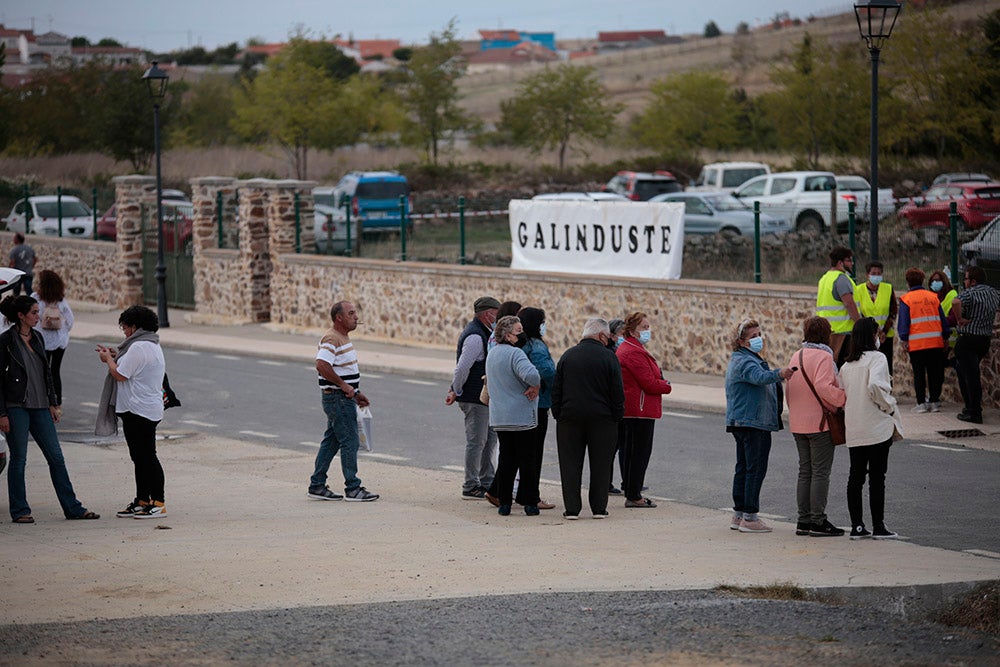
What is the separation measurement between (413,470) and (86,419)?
20.5 ft

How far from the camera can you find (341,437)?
12570mm

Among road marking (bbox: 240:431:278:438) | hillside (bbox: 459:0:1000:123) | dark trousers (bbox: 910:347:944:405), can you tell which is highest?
hillside (bbox: 459:0:1000:123)

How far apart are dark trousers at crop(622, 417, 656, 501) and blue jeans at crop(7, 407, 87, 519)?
482cm

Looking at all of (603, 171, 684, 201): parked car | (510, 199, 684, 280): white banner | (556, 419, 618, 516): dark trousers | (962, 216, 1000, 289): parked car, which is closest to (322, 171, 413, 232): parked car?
(603, 171, 684, 201): parked car

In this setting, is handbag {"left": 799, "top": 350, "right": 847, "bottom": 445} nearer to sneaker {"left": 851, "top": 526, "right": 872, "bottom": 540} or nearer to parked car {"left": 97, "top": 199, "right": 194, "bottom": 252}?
sneaker {"left": 851, "top": 526, "right": 872, "bottom": 540}

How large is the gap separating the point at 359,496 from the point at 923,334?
25.6 ft

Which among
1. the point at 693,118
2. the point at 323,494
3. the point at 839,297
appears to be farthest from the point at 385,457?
the point at 693,118

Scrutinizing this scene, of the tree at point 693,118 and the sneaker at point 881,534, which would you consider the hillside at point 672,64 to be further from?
the sneaker at point 881,534

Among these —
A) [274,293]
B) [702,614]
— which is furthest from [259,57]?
[702,614]

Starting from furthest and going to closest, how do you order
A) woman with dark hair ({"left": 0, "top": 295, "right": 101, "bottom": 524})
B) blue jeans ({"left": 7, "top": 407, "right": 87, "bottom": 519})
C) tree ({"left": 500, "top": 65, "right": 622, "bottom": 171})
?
tree ({"left": 500, "top": 65, "right": 622, "bottom": 171}) < blue jeans ({"left": 7, "top": 407, "right": 87, "bottom": 519}) < woman with dark hair ({"left": 0, "top": 295, "right": 101, "bottom": 524})

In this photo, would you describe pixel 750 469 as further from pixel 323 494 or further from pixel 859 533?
pixel 323 494

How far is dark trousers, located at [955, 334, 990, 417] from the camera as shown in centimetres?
1648

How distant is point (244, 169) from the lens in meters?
64.7

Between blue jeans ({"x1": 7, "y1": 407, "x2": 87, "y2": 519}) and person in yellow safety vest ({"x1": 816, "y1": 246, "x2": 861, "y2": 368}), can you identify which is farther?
person in yellow safety vest ({"x1": 816, "y1": 246, "x2": 861, "y2": 368})
